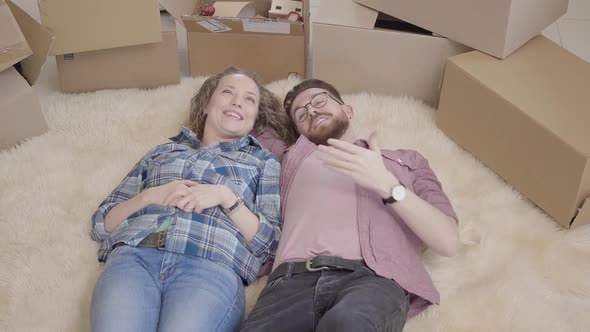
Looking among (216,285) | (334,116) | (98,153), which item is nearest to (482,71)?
(334,116)

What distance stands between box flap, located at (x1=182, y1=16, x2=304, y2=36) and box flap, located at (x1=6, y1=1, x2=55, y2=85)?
41 cm

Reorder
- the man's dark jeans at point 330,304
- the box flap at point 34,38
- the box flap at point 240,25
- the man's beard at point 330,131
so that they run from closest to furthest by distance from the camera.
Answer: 1. the man's dark jeans at point 330,304
2. the man's beard at point 330,131
3. the box flap at point 34,38
4. the box flap at point 240,25

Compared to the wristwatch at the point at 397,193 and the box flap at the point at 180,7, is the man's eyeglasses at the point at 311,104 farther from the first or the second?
the box flap at the point at 180,7

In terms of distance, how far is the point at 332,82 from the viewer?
2051 mm

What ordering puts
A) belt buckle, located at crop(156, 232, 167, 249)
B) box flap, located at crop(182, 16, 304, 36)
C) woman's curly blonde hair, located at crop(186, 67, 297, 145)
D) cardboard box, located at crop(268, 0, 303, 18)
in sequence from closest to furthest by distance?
belt buckle, located at crop(156, 232, 167, 249), woman's curly blonde hair, located at crop(186, 67, 297, 145), box flap, located at crop(182, 16, 304, 36), cardboard box, located at crop(268, 0, 303, 18)

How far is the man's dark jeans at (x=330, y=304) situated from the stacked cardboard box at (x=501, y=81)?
54 centimetres

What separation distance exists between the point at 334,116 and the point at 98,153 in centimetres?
70

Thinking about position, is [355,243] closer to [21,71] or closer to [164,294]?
[164,294]

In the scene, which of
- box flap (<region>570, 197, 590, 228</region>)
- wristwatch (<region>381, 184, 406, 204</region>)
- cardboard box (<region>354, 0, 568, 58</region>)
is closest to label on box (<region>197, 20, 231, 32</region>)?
cardboard box (<region>354, 0, 568, 58</region>)

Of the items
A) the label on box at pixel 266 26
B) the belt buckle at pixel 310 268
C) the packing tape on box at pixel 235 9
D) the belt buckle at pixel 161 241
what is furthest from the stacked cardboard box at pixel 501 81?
the belt buckle at pixel 161 241

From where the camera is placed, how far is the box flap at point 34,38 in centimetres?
186

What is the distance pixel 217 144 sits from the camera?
Answer: 5.01 feet

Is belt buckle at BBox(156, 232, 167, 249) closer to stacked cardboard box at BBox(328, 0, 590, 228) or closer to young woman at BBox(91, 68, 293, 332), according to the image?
young woman at BBox(91, 68, 293, 332)

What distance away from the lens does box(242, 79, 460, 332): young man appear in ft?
3.92
